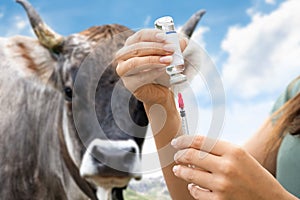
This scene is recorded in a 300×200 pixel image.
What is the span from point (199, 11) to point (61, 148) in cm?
88

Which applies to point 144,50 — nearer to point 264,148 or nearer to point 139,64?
point 139,64

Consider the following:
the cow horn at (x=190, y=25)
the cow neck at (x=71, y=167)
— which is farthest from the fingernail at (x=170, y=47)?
the cow horn at (x=190, y=25)

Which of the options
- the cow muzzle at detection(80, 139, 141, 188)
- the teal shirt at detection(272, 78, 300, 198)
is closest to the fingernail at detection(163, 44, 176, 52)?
the teal shirt at detection(272, 78, 300, 198)

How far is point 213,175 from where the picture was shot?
0.72 metres

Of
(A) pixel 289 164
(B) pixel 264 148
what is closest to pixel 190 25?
(B) pixel 264 148

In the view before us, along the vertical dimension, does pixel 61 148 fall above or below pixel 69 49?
below

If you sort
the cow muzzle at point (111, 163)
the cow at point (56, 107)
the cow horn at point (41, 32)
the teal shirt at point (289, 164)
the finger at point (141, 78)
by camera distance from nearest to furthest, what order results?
the finger at point (141, 78)
the teal shirt at point (289, 164)
the cow muzzle at point (111, 163)
the cow at point (56, 107)
the cow horn at point (41, 32)

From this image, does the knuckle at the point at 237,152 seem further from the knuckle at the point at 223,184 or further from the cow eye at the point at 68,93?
the cow eye at the point at 68,93

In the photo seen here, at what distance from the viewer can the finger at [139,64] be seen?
77 centimetres

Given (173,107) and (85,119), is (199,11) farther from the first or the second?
(173,107)

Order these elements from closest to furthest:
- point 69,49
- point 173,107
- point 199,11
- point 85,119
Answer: point 173,107
point 85,119
point 69,49
point 199,11

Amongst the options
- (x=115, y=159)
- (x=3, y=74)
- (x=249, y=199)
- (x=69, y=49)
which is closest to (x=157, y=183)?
(x=249, y=199)

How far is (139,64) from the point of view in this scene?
788mm

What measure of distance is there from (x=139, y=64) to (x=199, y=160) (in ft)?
0.55
